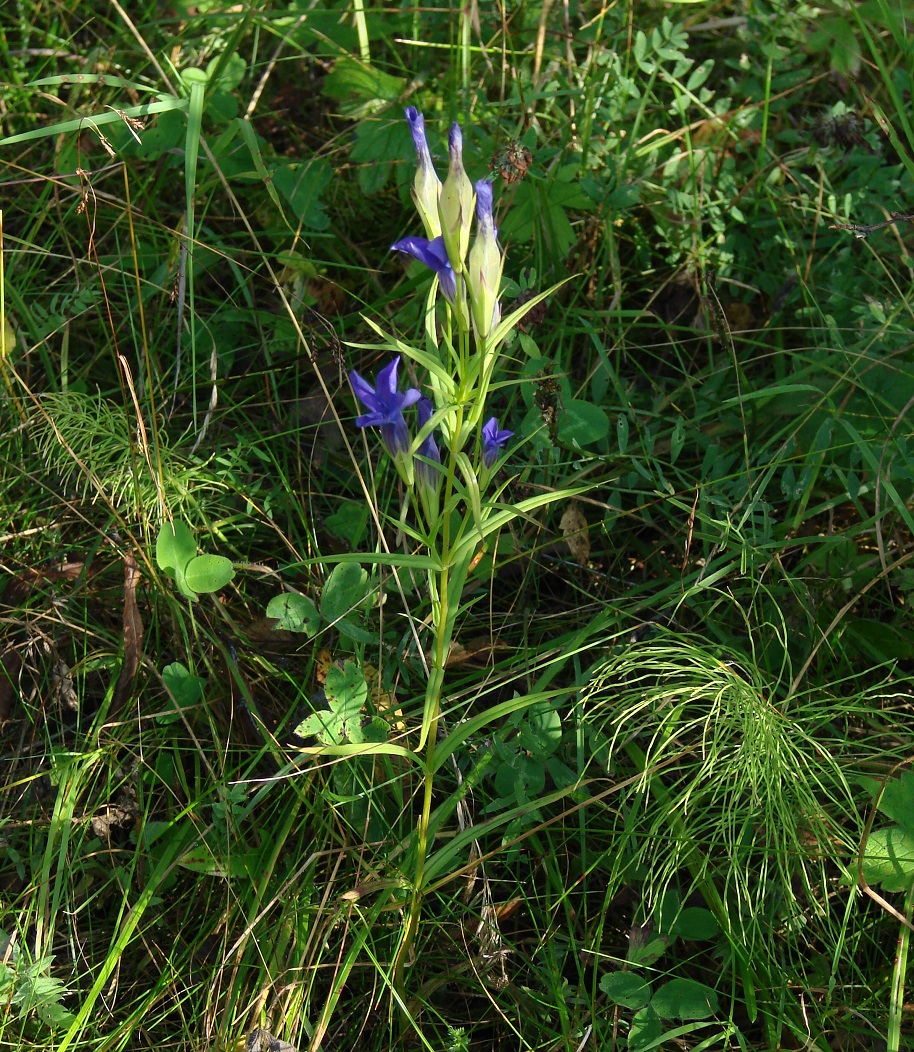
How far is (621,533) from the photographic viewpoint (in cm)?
211

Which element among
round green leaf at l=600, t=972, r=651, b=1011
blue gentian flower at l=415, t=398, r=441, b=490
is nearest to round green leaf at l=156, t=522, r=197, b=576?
blue gentian flower at l=415, t=398, r=441, b=490

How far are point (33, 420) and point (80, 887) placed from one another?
97 cm

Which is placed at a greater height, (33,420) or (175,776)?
(33,420)

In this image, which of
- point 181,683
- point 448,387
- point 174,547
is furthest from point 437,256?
point 181,683

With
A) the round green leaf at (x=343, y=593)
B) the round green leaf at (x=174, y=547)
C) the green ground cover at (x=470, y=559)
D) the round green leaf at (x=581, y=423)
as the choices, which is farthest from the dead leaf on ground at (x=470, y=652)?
the round green leaf at (x=174, y=547)

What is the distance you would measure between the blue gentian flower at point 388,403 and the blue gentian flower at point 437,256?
0.13 metres

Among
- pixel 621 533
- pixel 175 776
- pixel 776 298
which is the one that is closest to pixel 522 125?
pixel 776 298

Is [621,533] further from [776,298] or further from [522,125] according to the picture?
[522,125]

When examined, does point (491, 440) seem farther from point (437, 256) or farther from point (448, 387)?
point (437, 256)

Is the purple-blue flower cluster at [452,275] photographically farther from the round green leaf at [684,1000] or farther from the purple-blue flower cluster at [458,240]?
the round green leaf at [684,1000]

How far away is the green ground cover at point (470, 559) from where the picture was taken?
61.5 inches

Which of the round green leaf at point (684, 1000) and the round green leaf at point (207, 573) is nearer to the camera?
the round green leaf at point (684, 1000)

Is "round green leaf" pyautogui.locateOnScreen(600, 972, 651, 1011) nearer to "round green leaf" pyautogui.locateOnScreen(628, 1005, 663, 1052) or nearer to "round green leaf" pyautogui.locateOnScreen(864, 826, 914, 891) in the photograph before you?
"round green leaf" pyautogui.locateOnScreen(628, 1005, 663, 1052)

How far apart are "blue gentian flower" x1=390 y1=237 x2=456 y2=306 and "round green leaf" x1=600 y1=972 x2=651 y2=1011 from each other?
1.08 m
